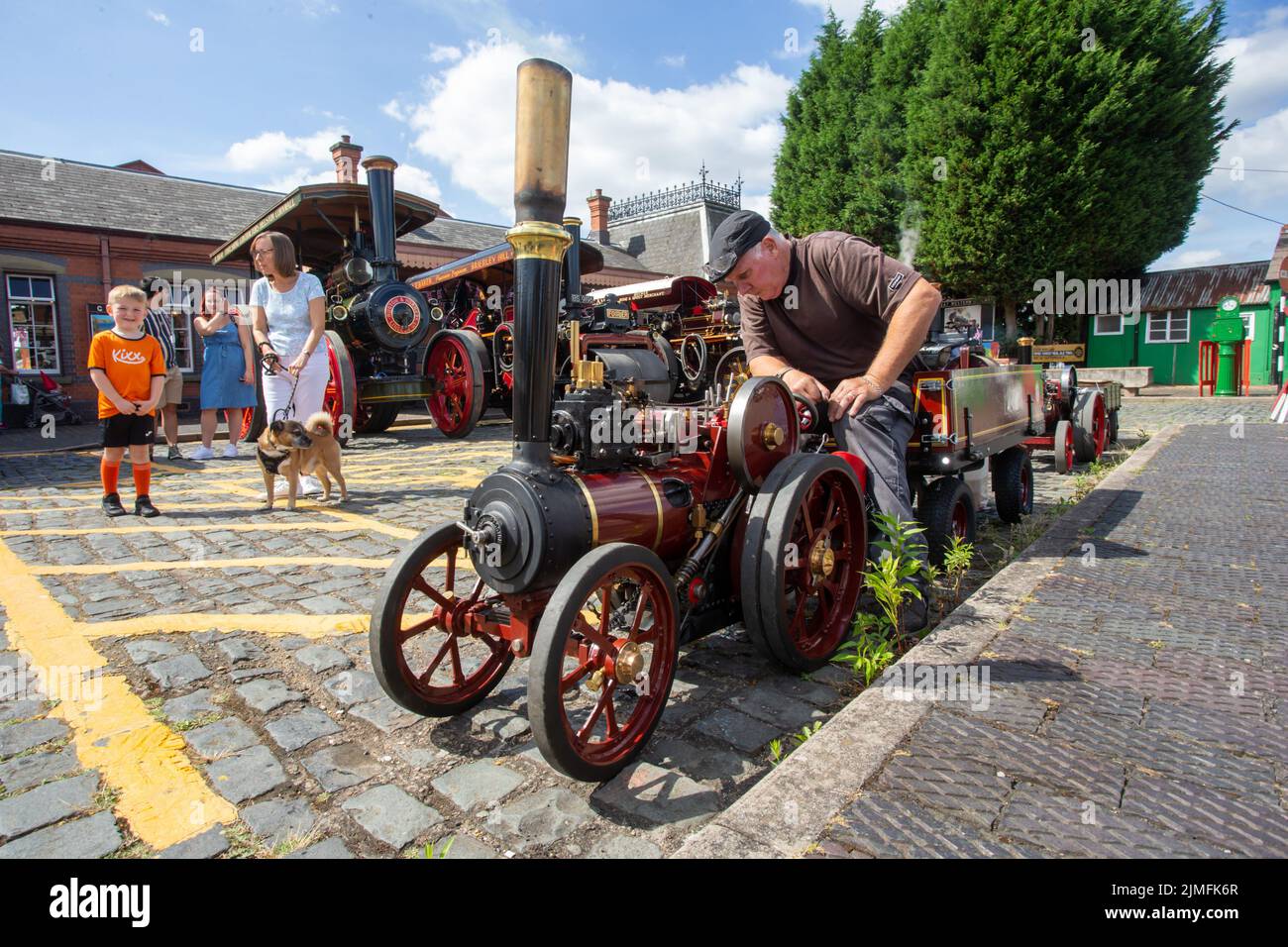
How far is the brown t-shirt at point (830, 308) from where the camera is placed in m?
3.29

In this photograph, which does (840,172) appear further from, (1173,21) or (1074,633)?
(1074,633)

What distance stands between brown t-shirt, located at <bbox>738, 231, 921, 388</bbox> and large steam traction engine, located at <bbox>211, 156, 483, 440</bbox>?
7.32 meters

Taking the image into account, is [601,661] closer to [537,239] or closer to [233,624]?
[537,239]

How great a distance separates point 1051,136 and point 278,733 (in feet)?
74.4

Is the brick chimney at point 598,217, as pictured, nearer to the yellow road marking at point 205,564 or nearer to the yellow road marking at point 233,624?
the yellow road marking at point 205,564

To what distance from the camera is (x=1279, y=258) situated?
2320cm

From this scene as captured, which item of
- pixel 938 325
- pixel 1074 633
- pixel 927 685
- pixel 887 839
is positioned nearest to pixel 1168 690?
pixel 1074 633

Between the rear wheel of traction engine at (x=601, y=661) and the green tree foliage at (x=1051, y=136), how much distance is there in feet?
69.1

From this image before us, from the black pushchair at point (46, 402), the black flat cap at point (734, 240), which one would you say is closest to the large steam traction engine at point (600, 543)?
the black flat cap at point (734, 240)

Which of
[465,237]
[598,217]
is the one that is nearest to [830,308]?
[465,237]

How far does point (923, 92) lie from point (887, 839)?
23563mm

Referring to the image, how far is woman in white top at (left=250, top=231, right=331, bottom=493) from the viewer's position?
586 centimetres

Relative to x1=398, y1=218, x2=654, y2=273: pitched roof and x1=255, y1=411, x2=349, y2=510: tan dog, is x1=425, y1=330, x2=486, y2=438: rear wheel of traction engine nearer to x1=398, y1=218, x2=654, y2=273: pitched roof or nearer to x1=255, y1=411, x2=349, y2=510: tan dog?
x1=255, y1=411, x2=349, y2=510: tan dog

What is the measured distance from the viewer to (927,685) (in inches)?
103
